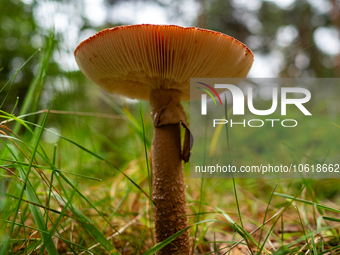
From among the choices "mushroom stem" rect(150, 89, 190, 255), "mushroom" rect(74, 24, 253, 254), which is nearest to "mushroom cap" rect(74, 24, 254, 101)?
"mushroom" rect(74, 24, 253, 254)

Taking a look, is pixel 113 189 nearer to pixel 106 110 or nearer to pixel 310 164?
pixel 310 164

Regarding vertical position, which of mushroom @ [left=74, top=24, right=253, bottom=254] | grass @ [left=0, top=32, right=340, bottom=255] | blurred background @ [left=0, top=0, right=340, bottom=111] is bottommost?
grass @ [left=0, top=32, right=340, bottom=255]

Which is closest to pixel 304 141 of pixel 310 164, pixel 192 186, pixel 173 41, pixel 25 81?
pixel 310 164

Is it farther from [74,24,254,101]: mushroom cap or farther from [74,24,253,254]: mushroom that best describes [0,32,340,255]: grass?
[74,24,254,101]: mushroom cap

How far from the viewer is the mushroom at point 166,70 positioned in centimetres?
94

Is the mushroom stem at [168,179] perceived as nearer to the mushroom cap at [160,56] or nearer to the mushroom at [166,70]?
the mushroom at [166,70]

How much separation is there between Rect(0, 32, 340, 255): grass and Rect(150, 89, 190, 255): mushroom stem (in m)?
0.09

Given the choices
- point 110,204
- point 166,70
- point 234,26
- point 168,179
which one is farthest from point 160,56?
point 234,26

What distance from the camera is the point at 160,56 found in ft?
3.51

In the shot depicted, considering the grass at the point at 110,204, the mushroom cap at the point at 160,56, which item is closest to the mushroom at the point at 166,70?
the mushroom cap at the point at 160,56

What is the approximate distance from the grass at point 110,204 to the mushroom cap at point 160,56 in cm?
25

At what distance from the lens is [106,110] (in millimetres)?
7457

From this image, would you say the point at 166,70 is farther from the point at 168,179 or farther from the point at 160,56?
the point at 168,179

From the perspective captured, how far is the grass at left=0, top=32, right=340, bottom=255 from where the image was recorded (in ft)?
2.93
